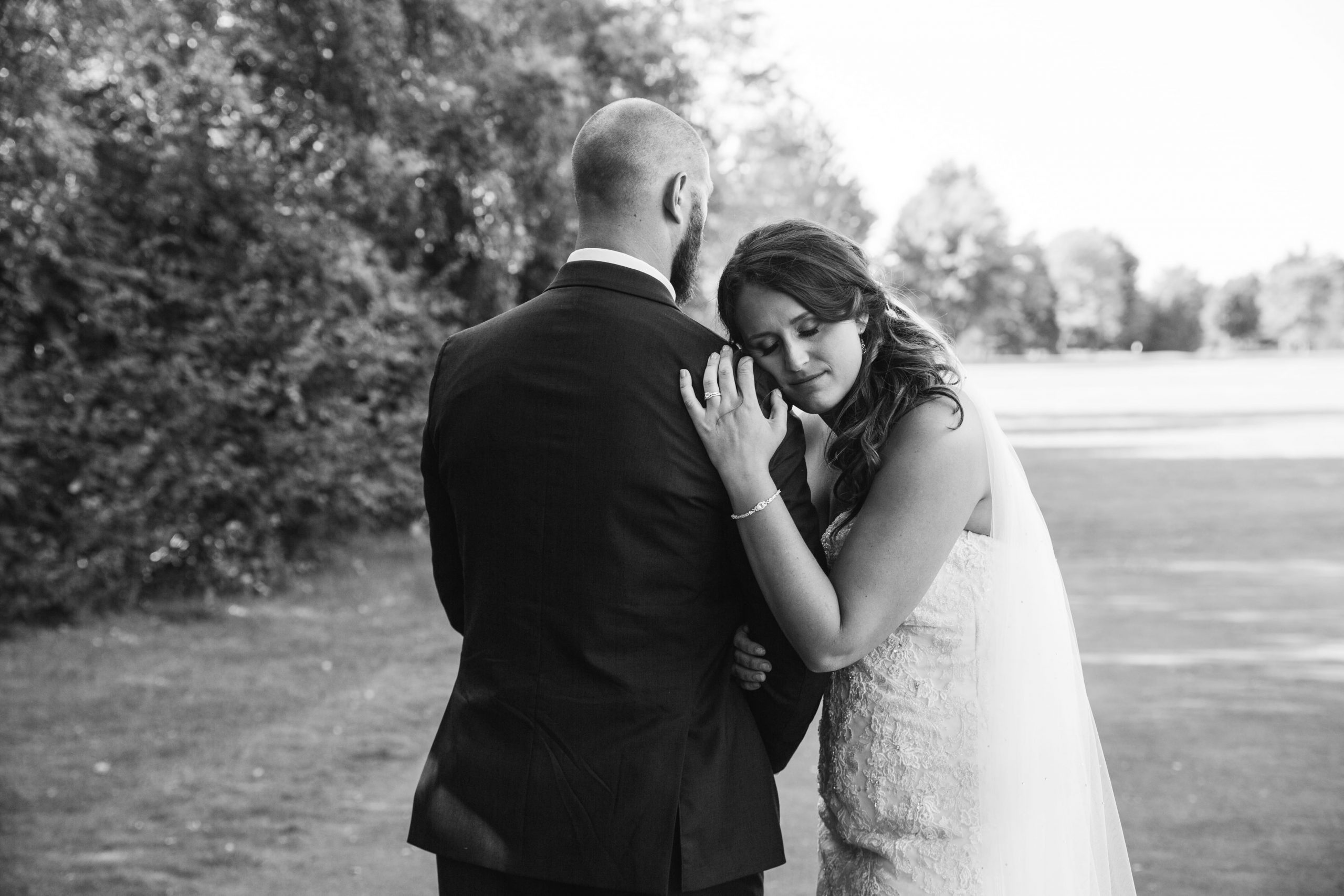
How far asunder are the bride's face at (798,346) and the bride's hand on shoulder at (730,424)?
0.34m

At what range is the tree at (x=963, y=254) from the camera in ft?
316

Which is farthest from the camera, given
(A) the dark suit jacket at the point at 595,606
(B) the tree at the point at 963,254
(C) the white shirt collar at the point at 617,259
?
(B) the tree at the point at 963,254

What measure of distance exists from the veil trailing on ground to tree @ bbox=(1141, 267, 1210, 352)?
13495cm

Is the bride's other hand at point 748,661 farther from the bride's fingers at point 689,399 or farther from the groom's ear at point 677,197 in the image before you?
the groom's ear at point 677,197

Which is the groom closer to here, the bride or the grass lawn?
the bride

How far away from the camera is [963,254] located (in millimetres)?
97000

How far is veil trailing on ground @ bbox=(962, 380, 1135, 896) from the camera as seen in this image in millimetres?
2828

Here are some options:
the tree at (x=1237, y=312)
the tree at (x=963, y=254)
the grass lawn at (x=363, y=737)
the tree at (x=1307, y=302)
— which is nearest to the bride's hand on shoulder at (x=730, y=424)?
the grass lawn at (x=363, y=737)

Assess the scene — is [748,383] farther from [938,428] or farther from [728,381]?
[938,428]

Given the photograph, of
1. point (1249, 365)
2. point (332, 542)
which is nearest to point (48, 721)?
point (332, 542)

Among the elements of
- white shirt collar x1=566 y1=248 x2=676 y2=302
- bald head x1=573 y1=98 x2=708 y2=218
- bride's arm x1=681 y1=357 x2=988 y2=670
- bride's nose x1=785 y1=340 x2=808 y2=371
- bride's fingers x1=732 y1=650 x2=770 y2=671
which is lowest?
bride's fingers x1=732 y1=650 x2=770 y2=671

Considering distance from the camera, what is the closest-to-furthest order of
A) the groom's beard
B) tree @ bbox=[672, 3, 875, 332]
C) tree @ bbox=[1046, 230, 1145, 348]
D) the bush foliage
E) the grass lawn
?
the groom's beard < the grass lawn < the bush foliage < tree @ bbox=[672, 3, 875, 332] < tree @ bbox=[1046, 230, 1145, 348]

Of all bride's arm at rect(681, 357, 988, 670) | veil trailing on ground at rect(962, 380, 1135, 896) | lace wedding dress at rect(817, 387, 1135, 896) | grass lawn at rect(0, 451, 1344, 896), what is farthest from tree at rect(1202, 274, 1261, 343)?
bride's arm at rect(681, 357, 988, 670)

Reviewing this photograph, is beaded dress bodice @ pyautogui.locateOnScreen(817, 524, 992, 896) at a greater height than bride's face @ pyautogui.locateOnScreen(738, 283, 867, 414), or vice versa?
bride's face @ pyautogui.locateOnScreen(738, 283, 867, 414)
